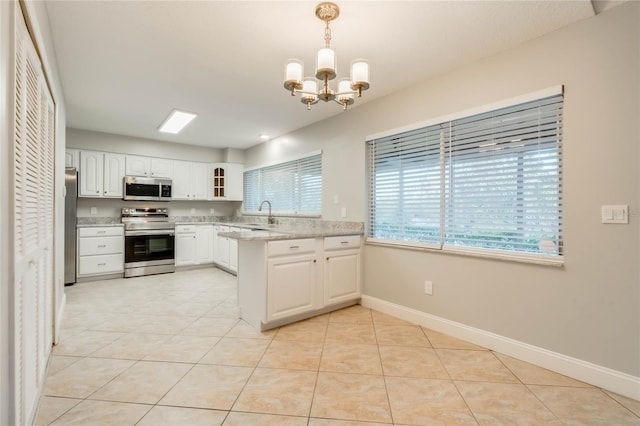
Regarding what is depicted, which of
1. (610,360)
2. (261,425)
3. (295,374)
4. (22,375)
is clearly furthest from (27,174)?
(610,360)

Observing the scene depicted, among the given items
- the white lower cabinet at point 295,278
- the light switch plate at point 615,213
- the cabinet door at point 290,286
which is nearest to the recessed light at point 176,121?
the white lower cabinet at point 295,278

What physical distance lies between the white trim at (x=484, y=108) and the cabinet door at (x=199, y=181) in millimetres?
4014

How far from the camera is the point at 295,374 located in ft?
6.84

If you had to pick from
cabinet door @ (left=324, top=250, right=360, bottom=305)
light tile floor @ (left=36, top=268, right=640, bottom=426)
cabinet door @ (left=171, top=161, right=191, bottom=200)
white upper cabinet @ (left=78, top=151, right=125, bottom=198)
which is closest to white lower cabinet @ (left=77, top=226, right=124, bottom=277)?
white upper cabinet @ (left=78, top=151, right=125, bottom=198)

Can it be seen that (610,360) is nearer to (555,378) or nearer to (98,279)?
(555,378)

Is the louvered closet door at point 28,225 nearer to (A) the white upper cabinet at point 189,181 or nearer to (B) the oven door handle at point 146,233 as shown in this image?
(B) the oven door handle at point 146,233

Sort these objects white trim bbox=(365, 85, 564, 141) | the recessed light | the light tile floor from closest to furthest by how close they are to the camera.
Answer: the light tile floor
white trim bbox=(365, 85, 564, 141)
the recessed light

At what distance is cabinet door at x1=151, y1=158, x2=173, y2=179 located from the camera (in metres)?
5.53

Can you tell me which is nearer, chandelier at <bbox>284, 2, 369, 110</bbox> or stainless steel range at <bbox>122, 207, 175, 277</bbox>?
chandelier at <bbox>284, 2, 369, 110</bbox>

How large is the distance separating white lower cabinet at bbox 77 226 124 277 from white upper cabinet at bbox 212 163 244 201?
73.4 inches

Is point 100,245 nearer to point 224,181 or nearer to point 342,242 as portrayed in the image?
point 224,181

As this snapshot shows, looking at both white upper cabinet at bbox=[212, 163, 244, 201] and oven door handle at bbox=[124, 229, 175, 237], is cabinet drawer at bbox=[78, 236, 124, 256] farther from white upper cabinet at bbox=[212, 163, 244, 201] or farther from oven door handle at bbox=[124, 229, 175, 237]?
white upper cabinet at bbox=[212, 163, 244, 201]

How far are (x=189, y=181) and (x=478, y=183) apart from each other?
515 centimetres

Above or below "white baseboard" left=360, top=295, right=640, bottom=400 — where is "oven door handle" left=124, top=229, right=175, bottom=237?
above
